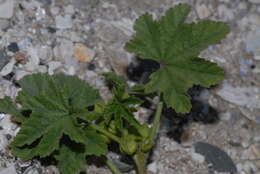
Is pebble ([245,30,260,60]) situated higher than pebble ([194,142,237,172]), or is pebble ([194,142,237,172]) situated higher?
pebble ([245,30,260,60])

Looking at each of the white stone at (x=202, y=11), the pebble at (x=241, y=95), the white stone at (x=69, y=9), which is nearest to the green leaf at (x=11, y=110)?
the white stone at (x=69, y=9)

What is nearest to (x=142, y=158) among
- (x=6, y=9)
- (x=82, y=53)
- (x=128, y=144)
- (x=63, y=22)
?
(x=128, y=144)

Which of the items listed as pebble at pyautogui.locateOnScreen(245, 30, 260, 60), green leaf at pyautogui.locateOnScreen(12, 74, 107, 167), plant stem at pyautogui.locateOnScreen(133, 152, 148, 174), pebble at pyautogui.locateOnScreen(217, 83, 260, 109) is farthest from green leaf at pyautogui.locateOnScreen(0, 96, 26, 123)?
pebble at pyautogui.locateOnScreen(245, 30, 260, 60)

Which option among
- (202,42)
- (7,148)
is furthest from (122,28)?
(7,148)

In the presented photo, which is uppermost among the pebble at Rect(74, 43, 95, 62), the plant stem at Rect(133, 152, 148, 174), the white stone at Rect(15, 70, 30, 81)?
the pebble at Rect(74, 43, 95, 62)

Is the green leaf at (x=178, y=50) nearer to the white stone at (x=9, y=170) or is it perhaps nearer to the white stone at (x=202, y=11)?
the white stone at (x=9, y=170)

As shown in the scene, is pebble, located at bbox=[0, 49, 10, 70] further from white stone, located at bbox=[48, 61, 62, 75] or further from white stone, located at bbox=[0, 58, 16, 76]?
white stone, located at bbox=[48, 61, 62, 75]

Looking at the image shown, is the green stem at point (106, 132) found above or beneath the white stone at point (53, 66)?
beneath
